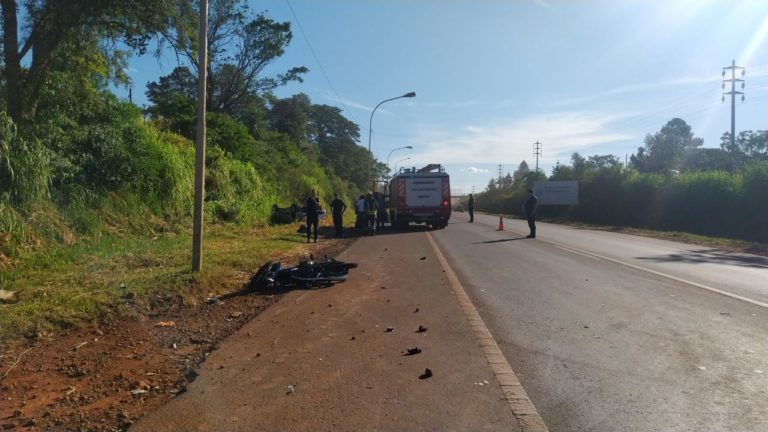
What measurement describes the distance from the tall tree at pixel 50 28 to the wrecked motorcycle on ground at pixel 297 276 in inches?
330

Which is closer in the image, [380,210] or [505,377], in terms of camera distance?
[505,377]

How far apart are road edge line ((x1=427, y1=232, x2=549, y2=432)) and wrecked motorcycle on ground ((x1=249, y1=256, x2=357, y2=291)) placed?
261 cm

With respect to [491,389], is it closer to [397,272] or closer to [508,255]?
[397,272]

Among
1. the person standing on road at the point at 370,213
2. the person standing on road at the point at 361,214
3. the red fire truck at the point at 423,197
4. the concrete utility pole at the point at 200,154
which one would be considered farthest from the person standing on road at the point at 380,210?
the concrete utility pole at the point at 200,154

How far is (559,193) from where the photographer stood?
53.8 meters

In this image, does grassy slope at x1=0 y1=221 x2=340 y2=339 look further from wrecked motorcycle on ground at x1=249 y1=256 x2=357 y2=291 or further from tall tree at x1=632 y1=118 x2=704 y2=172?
tall tree at x1=632 y1=118 x2=704 y2=172

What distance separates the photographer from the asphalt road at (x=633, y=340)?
4.51 meters

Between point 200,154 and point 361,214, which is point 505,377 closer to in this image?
point 200,154

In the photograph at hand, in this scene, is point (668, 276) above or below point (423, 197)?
below

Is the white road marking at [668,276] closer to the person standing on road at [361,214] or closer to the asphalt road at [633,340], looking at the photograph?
the asphalt road at [633,340]

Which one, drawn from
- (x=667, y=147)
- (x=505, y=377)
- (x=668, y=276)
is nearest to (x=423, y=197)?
(x=668, y=276)

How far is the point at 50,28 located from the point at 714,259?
Result: 17.7m

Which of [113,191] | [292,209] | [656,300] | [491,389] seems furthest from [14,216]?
[292,209]

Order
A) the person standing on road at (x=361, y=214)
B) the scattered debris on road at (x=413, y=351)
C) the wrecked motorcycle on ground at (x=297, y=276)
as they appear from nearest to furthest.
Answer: the scattered debris on road at (x=413, y=351)
the wrecked motorcycle on ground at (x=297, y=276)
the person standing on road at (x=361, y=214)
